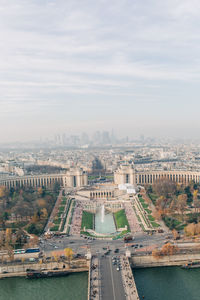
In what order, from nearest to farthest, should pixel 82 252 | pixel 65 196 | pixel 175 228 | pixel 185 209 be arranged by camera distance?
1. pixel 82 252
2. pixel 175 228
3. pixel 185 209
4. pixel 65 196

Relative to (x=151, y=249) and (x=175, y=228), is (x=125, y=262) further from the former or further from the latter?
(x=175, y=228)

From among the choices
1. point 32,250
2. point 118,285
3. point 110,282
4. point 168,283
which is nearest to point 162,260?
point 168,283

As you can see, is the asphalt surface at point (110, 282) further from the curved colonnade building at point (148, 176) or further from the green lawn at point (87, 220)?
the curved colonnade building at point (148, 176)

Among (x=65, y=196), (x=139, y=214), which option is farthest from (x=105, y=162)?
(x=139, y=214)

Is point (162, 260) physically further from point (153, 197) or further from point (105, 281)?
point (153, 197)

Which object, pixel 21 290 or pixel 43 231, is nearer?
pixel 21 290

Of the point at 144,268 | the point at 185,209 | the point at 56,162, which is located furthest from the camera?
the point at 56,162

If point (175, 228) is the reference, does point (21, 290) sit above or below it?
below
